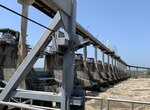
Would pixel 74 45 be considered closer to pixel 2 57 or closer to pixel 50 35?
pixel 50 35

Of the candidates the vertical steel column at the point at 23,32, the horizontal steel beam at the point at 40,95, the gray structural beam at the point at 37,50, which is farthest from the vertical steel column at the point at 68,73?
the vertical steel column at the point at 23,32

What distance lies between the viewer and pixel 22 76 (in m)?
4.11

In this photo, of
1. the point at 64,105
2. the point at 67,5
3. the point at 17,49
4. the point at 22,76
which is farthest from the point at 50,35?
the point at 17,49

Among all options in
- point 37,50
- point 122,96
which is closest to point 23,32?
point 122,96

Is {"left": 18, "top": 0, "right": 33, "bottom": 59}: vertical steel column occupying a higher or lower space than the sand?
higher

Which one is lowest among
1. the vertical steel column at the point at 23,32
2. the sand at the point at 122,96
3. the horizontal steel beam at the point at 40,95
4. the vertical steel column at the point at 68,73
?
the sand at the point at 122,96

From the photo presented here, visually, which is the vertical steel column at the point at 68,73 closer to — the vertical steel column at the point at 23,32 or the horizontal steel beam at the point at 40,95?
the horizontal steel beam at the point at 40,95

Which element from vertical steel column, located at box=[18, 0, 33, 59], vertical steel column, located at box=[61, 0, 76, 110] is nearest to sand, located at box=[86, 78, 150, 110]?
vertical steel column, located at box=[61, 0, 76, 110]

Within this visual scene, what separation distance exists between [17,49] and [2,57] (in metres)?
1.55

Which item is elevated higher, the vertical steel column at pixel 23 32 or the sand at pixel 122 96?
the vertical steel column at pixel 23 32

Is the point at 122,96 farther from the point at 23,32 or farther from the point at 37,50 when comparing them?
the point at 37,50

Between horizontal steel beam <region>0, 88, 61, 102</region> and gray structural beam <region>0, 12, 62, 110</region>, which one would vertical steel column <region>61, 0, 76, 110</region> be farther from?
gray structural beam <region>0, 12, 62, 110</region>

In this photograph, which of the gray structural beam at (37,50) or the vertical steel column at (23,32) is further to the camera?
the vertical steel column at (23,32)

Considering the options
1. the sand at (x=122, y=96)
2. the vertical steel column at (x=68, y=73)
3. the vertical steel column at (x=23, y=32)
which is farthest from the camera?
the vertical steel column at (x=23, y=32)
